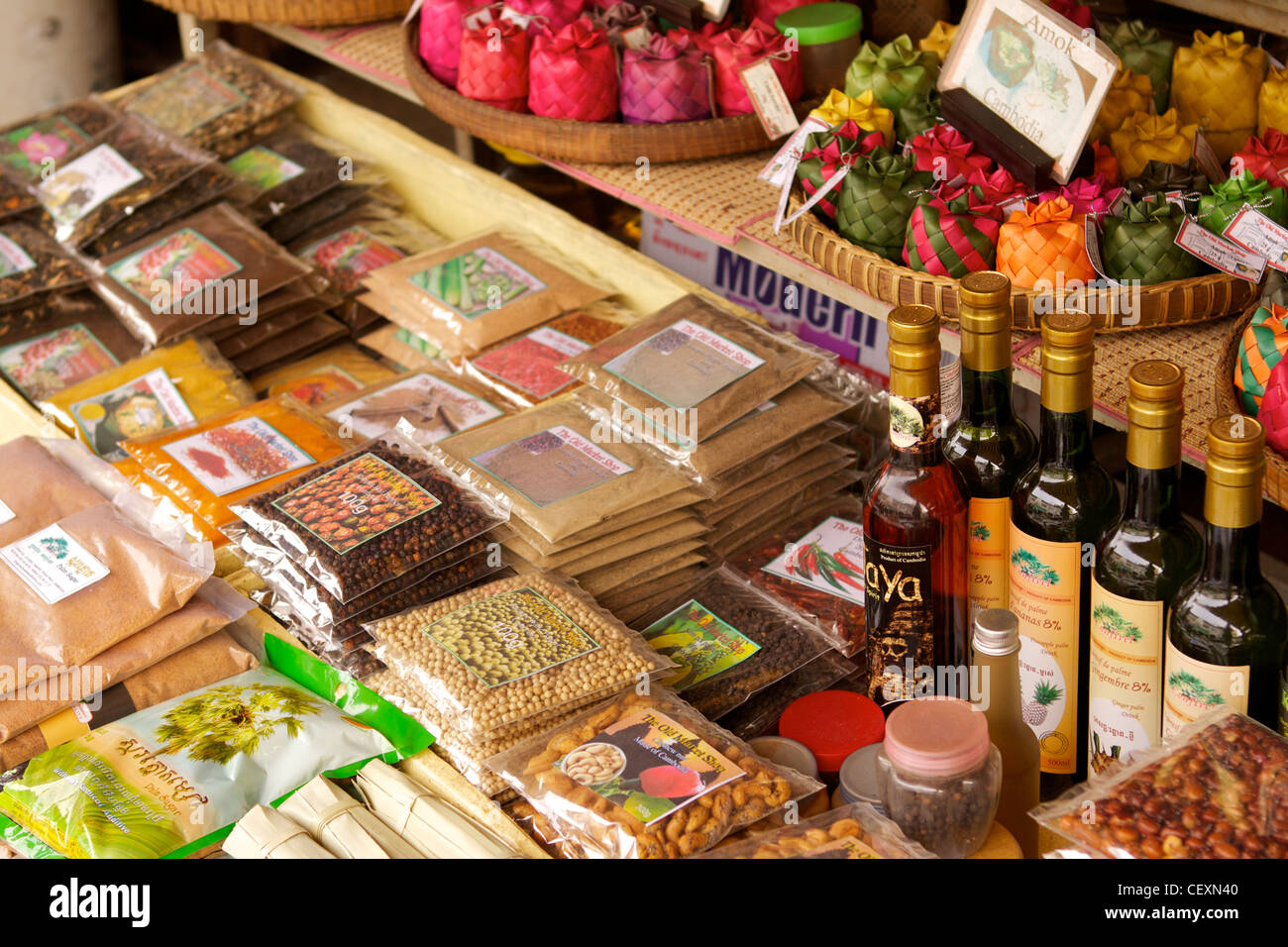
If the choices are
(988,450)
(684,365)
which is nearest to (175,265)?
(684,365)

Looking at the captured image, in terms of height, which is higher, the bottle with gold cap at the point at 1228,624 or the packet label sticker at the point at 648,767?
the bottle with gold cap at the point at 1228,624

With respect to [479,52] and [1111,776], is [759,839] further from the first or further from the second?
[479,52]

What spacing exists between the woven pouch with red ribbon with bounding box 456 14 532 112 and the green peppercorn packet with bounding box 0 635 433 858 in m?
0.99

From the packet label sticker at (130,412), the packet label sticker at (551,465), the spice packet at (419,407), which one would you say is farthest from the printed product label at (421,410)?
the packet label sticker at (130,412)

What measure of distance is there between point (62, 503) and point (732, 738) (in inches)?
40.6

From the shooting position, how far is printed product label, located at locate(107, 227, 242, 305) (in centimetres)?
240

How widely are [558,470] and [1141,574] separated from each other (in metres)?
0.78

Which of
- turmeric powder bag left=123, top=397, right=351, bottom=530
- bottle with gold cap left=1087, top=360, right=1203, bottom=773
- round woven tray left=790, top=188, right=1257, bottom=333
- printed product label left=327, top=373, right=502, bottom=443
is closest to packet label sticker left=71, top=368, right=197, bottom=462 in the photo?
turmeric powder bag left=123, top=397, right=351, bottom=530

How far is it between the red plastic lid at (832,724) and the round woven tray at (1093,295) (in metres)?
0.47

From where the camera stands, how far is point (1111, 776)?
3.73 ft

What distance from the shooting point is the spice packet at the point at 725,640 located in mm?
1574

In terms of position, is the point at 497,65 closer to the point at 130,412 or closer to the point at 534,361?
the point at 534,361

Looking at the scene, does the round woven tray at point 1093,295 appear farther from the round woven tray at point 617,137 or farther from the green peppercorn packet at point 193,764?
the green peppercorn packet at point 193,764

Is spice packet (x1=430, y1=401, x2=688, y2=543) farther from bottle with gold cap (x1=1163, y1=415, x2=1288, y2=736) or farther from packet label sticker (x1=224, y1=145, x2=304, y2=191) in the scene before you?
packet label sticker (x1=224, y1=145, x2=304, y2=191)
